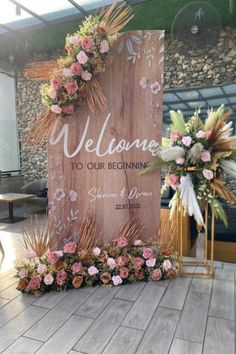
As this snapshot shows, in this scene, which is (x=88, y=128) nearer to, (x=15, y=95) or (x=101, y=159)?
(x=101, y=159)

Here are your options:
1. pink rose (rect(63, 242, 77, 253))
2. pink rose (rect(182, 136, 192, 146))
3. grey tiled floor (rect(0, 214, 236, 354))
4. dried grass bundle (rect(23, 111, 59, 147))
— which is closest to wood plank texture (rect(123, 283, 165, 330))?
grey tiled floor (rect(0, 214, 236, 354))

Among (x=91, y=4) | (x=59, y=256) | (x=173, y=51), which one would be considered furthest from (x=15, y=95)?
(x=59, y=256)

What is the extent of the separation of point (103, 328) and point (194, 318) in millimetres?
609

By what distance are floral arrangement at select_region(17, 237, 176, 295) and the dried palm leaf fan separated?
4165 millimetres

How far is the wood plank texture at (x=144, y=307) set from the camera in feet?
5.95

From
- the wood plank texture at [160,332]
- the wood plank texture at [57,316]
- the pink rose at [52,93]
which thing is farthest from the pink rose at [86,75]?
the wood plank texture at [160,332]

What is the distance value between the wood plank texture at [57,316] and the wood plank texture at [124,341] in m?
0.38

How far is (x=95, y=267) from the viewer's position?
235 centimetres

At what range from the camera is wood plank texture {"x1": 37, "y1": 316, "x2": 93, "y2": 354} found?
1.58 meters

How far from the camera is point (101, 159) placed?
8.07 feet

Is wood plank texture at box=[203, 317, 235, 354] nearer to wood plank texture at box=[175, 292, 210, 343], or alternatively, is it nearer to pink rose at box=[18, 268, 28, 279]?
wood plank texture at box=[175, 292, 210, 343]

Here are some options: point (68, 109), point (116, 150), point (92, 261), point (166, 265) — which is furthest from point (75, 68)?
point (166, 265)

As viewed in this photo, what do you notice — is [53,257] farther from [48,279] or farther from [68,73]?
[68,73]

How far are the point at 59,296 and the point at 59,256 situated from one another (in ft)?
1.02
